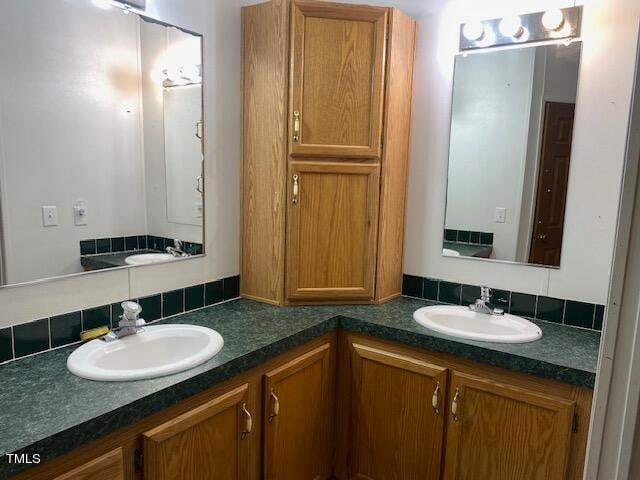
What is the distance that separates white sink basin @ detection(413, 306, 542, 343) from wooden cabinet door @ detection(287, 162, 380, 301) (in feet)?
0.99

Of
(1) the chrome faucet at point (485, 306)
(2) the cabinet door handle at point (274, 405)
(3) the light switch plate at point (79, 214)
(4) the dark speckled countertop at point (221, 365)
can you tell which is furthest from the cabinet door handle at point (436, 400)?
(3) the light switch plate at point (79, 214)

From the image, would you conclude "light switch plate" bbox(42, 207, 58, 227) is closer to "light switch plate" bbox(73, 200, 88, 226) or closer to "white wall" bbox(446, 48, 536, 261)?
"light switch plate" bbox(73, 200, 88, 226)

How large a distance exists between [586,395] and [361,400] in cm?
84

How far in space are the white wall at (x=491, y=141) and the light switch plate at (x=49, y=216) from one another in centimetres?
158

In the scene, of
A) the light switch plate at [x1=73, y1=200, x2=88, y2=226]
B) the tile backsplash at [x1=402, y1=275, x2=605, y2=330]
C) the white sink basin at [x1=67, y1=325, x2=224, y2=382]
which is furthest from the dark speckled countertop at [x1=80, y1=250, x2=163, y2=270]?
the tile backsplash at [x1=402, y1=275, x2=605, y2=330]

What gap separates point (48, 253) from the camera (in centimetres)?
151

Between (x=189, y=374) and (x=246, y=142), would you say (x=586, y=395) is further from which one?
(x=246, y=142)

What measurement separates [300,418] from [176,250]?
0.84 metres

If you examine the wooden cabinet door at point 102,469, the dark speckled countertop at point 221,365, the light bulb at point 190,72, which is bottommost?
the wooden cabinet door at point 102,469

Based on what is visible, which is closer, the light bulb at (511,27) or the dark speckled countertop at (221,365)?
the dark speckled countertop at (221,365)

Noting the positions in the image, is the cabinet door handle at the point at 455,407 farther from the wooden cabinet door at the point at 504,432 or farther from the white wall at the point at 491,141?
the white wall at the point at 491,141

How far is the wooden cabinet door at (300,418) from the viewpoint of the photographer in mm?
1672

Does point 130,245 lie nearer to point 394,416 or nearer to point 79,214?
point 79,214

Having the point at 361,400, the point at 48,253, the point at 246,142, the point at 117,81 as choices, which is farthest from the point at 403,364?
the point at 117,81
